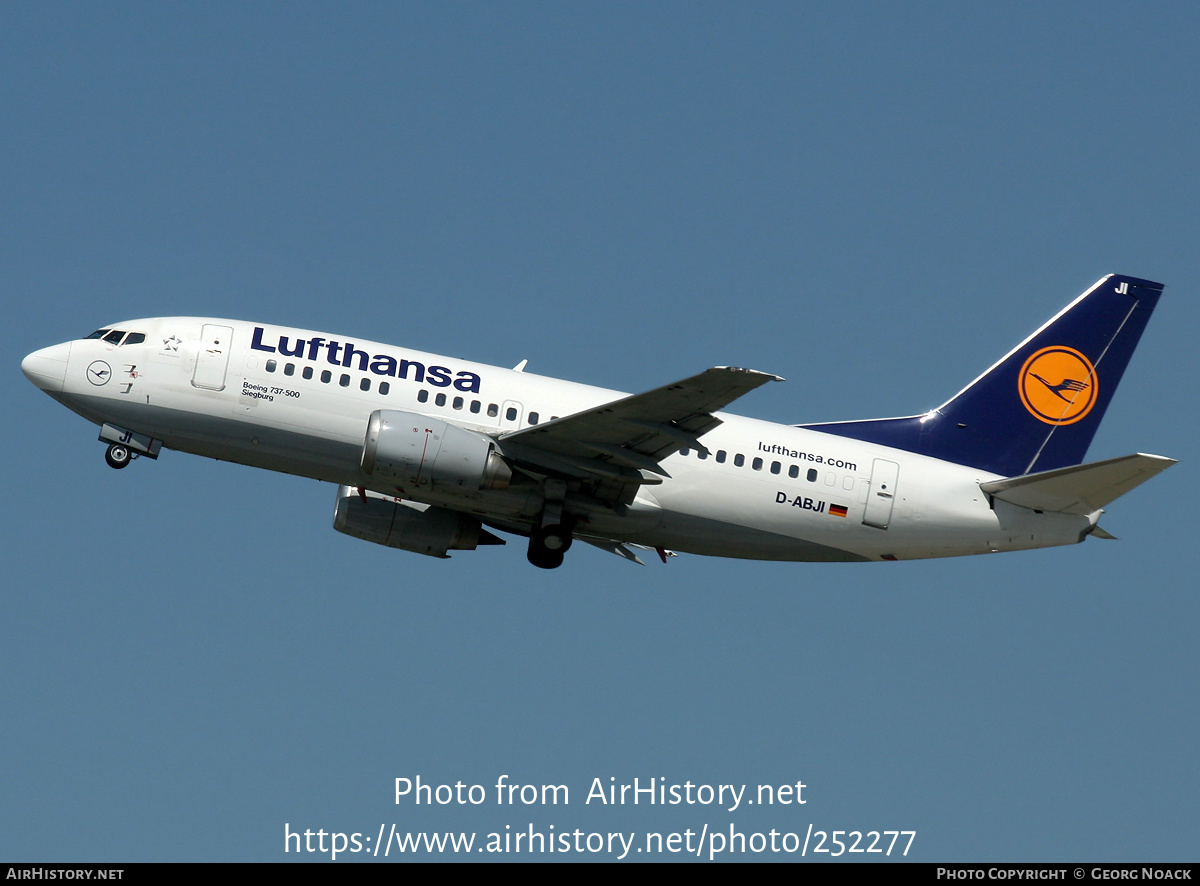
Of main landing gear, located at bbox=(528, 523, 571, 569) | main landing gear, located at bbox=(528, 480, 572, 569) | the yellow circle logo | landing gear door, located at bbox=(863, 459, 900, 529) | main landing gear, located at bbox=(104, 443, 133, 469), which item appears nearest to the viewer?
main landing gear, located at bbox=(104, 443, 133, 469)

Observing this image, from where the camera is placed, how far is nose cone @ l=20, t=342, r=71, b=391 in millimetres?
31750

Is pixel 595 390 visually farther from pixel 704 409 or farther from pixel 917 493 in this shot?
pixel 917 493

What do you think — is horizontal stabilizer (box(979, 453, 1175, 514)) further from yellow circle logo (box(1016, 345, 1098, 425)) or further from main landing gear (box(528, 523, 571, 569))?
main landing gear (box(528, 523, 571, 569))

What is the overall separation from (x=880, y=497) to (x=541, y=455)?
807 centimetres

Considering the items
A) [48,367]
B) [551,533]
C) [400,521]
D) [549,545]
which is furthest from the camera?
[400,521]

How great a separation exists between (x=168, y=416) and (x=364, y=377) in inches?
173

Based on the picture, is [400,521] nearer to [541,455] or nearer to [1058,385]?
[541,455]

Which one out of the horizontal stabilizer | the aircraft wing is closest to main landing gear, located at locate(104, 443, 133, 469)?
the aircraft wing

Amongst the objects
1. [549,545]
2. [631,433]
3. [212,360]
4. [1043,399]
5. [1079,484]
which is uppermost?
[1043,399]

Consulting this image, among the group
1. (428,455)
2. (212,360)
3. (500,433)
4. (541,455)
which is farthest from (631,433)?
(212,360)

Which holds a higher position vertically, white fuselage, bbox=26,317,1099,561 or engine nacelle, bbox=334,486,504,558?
white fuselage, bbox=26,317,1099,561

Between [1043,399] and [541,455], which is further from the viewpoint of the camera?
[1043,399]

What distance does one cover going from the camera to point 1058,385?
35906 mm

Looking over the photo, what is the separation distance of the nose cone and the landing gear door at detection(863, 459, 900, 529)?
1855 centimetres
